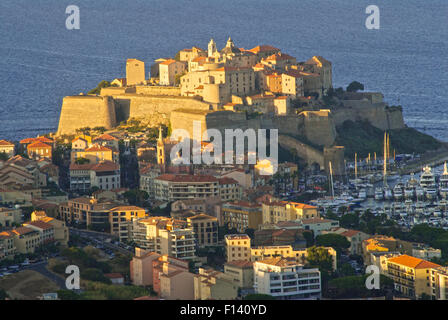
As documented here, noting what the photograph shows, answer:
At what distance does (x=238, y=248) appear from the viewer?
141 ft

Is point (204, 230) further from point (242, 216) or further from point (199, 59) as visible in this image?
point (199, 59)

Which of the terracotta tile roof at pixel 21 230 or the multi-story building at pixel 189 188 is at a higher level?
the multi-story building at pixel 189 188

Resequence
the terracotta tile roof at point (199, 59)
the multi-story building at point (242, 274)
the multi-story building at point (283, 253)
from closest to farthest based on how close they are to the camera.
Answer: the multi-story building at point (242, 274)
the multi-story building at point (283, 253)
the terracotta tile roof at point (199, 59)

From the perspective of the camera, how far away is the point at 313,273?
131ft

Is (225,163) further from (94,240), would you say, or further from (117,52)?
(117,52)

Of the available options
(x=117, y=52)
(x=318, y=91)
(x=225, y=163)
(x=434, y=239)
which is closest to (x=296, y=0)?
(x=117, y=52)

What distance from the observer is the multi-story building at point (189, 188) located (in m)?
49.9

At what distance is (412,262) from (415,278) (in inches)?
30.2

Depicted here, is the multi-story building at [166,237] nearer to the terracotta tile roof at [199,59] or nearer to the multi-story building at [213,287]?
the multi-story building at [213,287]

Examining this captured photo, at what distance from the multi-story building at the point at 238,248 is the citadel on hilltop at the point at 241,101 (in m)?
14.2

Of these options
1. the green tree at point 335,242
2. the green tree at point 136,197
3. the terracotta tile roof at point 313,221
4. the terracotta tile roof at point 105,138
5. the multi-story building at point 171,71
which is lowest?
the green tree at point 335,242

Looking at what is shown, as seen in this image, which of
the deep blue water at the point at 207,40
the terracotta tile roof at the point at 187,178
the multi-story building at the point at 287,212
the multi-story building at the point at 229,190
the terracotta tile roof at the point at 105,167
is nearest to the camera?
the multi-story building at the point at 287,212

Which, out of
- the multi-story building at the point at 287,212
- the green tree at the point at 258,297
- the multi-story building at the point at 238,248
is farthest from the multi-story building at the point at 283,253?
the multi-story building at the point at 287,212

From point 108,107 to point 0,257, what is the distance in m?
19.8
